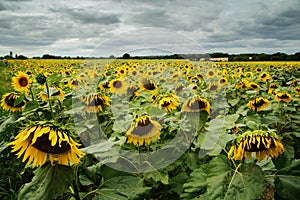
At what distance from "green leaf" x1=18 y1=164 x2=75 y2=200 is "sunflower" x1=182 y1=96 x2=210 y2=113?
114 centimetres

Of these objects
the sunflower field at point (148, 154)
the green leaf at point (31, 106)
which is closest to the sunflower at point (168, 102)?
the sunflower field at point (148, 154)

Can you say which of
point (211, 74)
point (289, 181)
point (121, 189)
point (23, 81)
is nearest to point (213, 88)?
point (211, 74)

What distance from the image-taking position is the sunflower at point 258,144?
1562 millimetres

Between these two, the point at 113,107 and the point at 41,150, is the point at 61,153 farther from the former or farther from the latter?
the point at 113,107

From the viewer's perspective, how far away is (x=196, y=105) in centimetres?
234

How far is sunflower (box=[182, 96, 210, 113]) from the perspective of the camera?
235 cm

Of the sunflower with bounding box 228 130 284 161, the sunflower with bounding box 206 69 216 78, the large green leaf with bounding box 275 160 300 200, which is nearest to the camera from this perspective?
the sunflower with bounding box 228 130 284 161

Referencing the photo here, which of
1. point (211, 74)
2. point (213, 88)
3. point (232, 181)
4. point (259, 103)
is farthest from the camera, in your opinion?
point (211, 74)

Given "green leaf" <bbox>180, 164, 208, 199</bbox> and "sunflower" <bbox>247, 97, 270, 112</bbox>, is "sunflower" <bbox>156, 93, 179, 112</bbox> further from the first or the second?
"sunflower" <bbox>247, 97, 270, 112</bbox>

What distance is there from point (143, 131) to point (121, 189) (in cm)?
49

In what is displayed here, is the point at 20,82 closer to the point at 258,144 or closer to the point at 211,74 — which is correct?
the point at 258,144

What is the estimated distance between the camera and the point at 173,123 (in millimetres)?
2396

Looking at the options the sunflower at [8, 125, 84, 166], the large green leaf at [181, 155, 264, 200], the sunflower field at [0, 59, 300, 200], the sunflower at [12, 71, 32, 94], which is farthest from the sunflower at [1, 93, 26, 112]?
the large green leaf at [181, 155, 264, 200]

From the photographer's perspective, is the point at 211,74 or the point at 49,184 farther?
the point at 211,74
